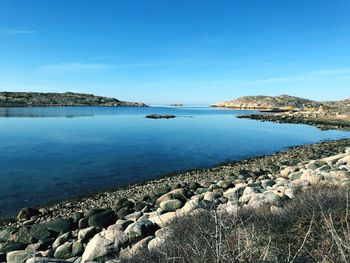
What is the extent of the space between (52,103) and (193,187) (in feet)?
483

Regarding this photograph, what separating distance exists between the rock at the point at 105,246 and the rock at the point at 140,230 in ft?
0.51

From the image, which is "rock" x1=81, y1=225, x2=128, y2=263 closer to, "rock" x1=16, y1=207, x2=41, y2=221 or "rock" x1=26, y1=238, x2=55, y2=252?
"rock" x1=26, y1=238, x2=55, y2=252

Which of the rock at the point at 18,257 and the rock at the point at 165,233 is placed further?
the rock at the point at 18,257

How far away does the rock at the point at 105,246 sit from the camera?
5.91 meters

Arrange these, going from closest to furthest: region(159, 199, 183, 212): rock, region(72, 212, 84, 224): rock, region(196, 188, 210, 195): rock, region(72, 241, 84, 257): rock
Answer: region(72, 241, 84, 257): rock, region(159, 199, 183, 212): rock, region(72, 212, 84, 224): rock, region(196, 188, 210, 195): rock

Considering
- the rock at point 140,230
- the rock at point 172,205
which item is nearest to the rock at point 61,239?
the rock at point 140,230

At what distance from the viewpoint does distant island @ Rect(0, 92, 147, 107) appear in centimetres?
13645

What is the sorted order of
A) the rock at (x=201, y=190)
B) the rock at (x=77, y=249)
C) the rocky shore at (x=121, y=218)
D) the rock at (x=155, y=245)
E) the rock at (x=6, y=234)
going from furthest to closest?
1. the rock at (x=201, y=190)
2. the rock at (x=6, y=234)
3. the rock at (x=77, y=249)
4. the rocky shore at (x=121, y=218)
5. the rock at (x=155, y=245)

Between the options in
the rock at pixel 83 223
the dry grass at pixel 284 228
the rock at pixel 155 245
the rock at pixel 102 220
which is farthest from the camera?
the rock at pixel 83 223

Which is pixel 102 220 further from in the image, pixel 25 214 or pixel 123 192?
pixel 123 192

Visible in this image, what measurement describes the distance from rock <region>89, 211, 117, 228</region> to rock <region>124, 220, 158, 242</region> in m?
2.23

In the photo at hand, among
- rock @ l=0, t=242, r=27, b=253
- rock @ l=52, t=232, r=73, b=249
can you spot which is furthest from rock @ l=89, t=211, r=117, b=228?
rock @ l=0, t=242, r=27, b=253

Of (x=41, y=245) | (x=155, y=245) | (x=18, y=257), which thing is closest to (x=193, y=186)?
(x=41, y=245)

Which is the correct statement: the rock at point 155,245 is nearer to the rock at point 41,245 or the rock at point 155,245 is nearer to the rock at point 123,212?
the rock at point 41,245
